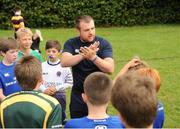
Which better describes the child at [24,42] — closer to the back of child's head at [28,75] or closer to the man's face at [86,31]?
the man's face at [86,31]

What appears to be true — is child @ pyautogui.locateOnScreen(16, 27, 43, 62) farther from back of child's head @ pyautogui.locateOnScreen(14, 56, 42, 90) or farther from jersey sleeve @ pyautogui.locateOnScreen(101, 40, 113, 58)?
back of child's head @ pyautogui.locateOnScreen(14, 56, 42, 90)

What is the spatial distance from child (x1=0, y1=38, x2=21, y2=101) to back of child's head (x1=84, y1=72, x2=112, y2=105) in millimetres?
1974

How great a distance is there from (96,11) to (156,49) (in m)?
9.34

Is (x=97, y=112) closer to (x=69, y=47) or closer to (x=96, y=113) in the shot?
(x=96, y=113)

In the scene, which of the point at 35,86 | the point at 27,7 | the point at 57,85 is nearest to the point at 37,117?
the point at 35,86

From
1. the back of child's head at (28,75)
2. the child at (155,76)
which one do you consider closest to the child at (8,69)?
the back of child's head at (28,75)

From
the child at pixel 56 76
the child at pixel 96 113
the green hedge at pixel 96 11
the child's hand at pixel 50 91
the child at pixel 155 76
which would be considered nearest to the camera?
the child at pixel 96 113

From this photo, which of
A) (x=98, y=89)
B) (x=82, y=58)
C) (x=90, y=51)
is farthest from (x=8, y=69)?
(x=98, y=89)

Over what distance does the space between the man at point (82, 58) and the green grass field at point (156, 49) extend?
7.99ft

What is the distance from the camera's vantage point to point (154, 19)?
25.8 m

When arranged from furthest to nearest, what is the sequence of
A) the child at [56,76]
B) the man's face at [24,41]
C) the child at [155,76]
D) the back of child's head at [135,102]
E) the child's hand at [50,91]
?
the child at [56,76]
the man's face at [24,41]
the child's hand at [50,91]
the child at [155,76]
the back of child's head at [135,102]

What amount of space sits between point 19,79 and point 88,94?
663 millimetres

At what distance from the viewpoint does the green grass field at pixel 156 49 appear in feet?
30.2

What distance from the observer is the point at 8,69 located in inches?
227
